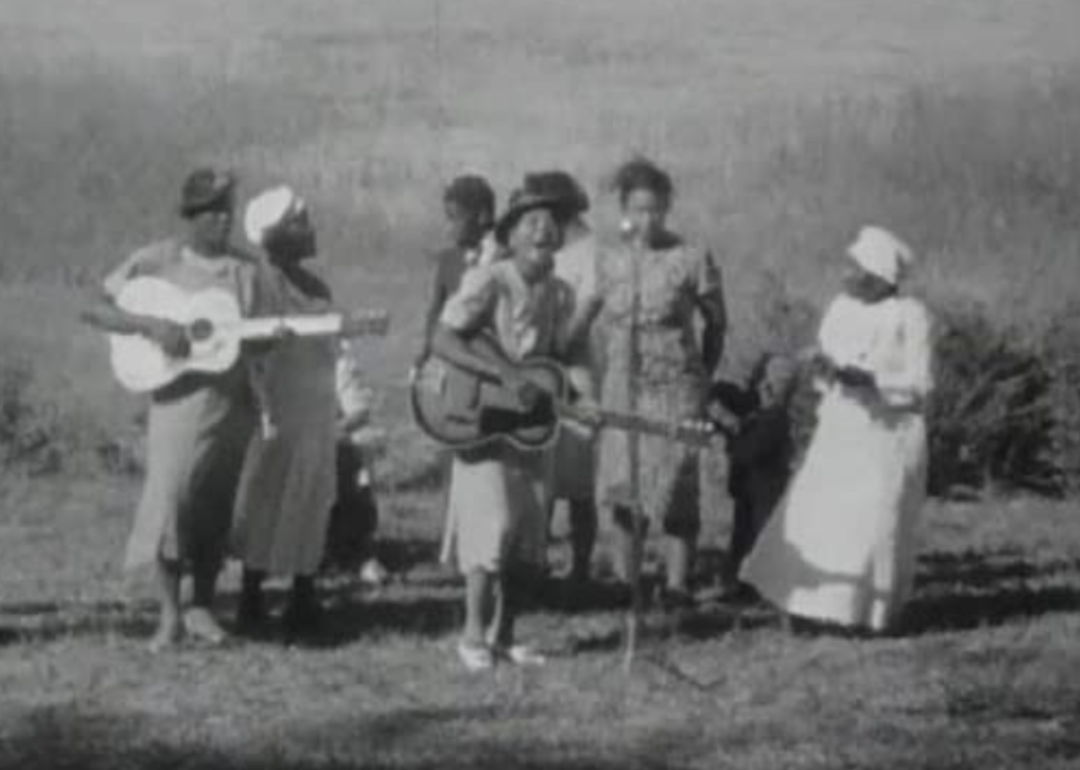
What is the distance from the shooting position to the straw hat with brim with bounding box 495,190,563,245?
27.8ft

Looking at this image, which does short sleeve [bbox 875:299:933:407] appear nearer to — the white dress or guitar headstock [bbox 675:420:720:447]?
the white dress

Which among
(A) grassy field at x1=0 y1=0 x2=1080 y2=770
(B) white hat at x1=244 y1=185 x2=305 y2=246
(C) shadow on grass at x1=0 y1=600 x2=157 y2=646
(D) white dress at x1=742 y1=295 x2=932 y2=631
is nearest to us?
(B) white hat at x1=244 y1=185 x2=305 y2=246

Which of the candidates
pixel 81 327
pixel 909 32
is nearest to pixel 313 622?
pixel 81 327

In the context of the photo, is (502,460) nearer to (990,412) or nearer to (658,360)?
(658,360)

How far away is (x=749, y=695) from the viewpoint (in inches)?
325

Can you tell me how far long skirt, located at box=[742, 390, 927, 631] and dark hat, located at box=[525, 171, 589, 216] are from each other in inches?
42.6

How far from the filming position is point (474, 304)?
8.50 meters

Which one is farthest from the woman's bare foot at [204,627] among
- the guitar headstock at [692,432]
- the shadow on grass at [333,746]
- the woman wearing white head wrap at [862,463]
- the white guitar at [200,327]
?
the woman wearing white head wrap at [862,463]

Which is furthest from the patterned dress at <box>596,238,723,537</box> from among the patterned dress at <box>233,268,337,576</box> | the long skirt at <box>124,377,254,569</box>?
the long skirt at <box>124,377,254,569</box>

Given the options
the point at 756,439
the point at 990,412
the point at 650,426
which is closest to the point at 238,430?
the point at 650,426

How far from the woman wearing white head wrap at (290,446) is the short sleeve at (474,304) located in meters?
0.62

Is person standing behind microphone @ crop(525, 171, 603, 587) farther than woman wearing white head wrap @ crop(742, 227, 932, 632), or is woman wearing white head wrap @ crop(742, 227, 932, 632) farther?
woman wearing white head wrap @ crop(742, 227, 932, 632)

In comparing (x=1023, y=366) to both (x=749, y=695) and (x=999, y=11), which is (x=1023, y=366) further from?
(x=749, y=695)

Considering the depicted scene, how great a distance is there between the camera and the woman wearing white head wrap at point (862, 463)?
9.20 m
